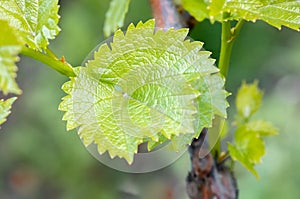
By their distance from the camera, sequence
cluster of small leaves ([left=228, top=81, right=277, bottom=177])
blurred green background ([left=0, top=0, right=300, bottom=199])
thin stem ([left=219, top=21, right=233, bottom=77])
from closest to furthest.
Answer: thin stem ([left=219, top=21, right=233, bottom=77]) < cluster of small leaves ([left=228, top=81, right=277, bottom=177]) < blurred green background ([left=0, top=0, right=300, bottom=199])

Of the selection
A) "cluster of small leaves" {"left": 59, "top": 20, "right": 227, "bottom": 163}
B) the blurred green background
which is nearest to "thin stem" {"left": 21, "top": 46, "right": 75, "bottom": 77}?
"cluster of small leaves" {"left": 59, "top": 20, "right": 227, "bottom": 163}

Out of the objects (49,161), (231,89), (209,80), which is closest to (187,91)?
(209,80)

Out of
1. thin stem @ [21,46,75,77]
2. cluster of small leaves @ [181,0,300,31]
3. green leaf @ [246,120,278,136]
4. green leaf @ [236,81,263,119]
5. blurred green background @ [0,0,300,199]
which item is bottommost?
blurred green background @ [0,0,300,199]

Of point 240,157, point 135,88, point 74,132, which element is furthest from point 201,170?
point 74,132

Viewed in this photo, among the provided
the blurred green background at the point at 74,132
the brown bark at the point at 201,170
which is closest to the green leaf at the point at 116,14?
the brown bark at the point at 201,170

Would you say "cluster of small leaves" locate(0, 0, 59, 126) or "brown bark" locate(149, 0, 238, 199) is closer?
"cluster of small leaves" locate(0, 0, 59, 126)

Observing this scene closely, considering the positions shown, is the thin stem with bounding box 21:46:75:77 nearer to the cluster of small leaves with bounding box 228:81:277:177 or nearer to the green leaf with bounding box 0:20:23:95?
the green leaf with bounding box 0:20:23:95

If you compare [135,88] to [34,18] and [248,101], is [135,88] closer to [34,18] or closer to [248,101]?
[34,18]
